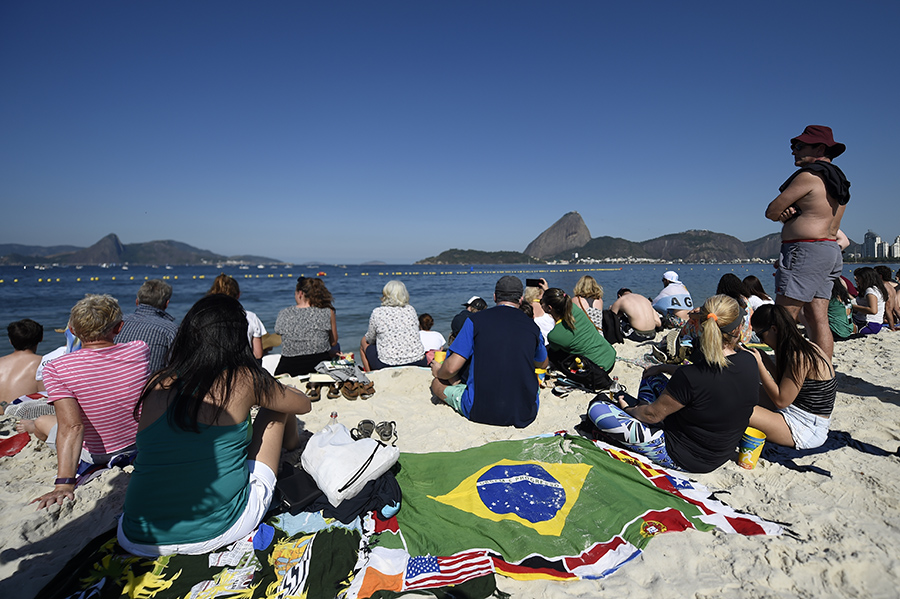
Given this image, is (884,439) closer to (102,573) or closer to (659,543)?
(659,543)

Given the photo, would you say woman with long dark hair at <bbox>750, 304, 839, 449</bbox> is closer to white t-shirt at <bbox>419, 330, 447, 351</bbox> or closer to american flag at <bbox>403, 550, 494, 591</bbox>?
american flag at <bbox>403, 550, 494, 591</bbox>

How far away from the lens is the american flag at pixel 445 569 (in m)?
2.02

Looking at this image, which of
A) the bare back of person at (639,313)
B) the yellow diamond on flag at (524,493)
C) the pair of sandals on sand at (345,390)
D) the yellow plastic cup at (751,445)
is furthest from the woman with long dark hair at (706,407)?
the bare back of person at (639,313)

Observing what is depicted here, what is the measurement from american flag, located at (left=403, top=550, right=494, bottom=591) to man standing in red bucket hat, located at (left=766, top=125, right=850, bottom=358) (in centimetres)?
347

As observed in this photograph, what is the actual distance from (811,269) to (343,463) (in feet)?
13.4

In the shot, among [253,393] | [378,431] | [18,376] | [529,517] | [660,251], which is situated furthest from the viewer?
[660,251]

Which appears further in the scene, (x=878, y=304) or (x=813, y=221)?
(x=878, y=304)

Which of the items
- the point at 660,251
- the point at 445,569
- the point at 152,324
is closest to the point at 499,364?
the point at 445,569

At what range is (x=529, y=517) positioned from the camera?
2.48 metres

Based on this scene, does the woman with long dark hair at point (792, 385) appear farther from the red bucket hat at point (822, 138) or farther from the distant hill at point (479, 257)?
the distant hill at point (479, 257)

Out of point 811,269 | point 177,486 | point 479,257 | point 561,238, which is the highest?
point 561,238

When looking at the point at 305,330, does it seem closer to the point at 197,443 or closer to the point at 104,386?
the point at 104,386

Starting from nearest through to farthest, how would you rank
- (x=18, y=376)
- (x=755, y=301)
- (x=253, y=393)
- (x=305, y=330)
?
(x=253, y=393) → (x=18, y=376) → (x=305, y=330) → (x=755, y=301)

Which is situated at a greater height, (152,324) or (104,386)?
(152,324)
